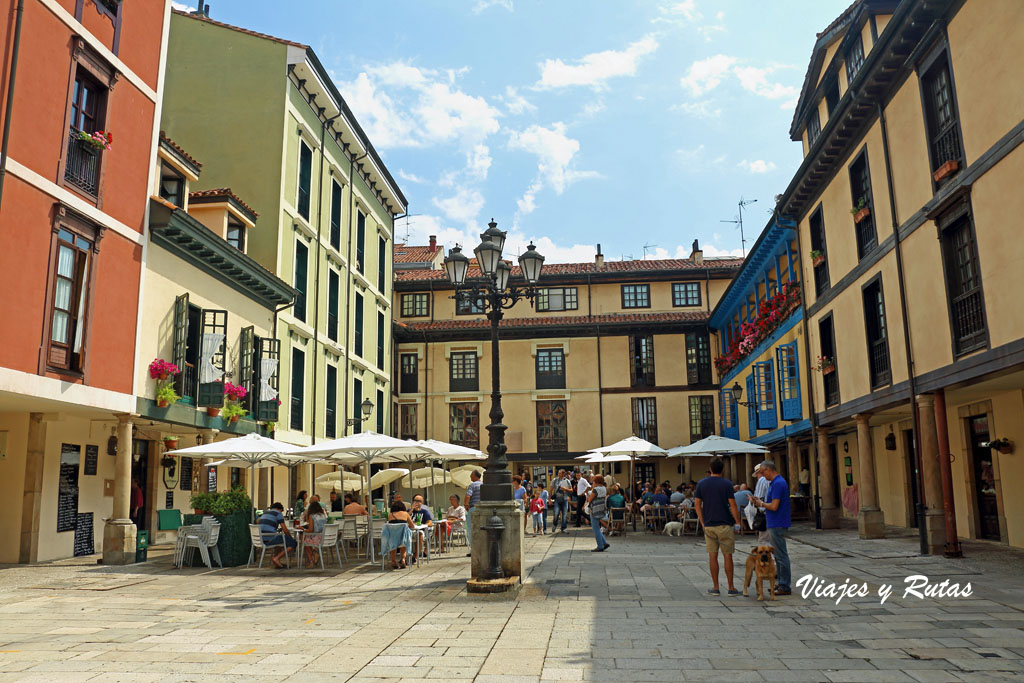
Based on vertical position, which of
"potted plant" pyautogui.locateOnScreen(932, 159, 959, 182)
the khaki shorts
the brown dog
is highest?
"potted plant" pyautogui.locateOnScreen(932, 159, 959, 182)

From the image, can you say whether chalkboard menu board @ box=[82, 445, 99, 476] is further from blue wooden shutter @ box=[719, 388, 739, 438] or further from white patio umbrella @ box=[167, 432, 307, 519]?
blue wooden shutter @ box=[719, 388, 739, 438]

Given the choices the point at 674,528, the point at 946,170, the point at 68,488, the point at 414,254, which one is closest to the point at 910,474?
the point at 674,528

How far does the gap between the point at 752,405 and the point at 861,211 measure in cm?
1180

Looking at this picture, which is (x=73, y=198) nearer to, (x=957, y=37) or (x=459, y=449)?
(x=459, y=449)

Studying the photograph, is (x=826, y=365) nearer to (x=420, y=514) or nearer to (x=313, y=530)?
(x=420, y=514)

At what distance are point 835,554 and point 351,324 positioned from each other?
1908 centimetres

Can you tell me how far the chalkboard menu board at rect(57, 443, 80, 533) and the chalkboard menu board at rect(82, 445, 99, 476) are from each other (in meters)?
0.26

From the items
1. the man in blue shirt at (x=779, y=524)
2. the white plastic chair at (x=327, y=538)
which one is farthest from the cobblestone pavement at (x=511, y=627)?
the white plastic chair at (x=327, y=538)

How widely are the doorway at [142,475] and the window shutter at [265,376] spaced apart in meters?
2.91

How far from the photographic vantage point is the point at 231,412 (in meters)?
18.7

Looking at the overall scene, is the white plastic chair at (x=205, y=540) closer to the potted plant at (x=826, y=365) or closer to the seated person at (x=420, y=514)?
the seated person at (x=420, y=514)

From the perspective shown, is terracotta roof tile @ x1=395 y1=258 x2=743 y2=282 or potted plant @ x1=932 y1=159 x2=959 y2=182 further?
terracotta roof tile @ x1=395 y1=258 x2=743 y2=282

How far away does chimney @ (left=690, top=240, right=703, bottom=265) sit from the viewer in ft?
132

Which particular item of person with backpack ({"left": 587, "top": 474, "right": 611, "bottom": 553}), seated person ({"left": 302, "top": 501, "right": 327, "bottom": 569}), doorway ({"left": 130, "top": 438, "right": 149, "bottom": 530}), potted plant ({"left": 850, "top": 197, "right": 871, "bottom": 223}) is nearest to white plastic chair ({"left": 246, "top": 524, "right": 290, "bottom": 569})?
seated person ({"left": 302, "top": 501, "right": 327, "bottom": 569})
